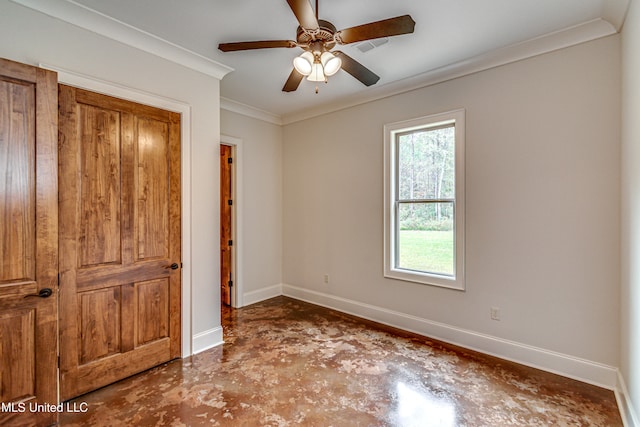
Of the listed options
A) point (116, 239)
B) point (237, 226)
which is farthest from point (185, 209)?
point (237, 226)

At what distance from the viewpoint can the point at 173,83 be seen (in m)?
2.81

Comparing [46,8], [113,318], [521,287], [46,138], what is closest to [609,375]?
[521,287]

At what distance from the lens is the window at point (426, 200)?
124 inches

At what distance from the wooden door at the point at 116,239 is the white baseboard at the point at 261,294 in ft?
5.31

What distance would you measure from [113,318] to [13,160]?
1338 millimetres

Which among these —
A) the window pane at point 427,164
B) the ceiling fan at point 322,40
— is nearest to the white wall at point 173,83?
the ceiling fan at point 322,40

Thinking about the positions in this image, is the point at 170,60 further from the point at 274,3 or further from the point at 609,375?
the point at 609,375

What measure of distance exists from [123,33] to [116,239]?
1.68 metres

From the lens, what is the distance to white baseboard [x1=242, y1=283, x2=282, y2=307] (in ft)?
14.6

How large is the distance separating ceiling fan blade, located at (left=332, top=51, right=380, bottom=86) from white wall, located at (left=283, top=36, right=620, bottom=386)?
1.33m

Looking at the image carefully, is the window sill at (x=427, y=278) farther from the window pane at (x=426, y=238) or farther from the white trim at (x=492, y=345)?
→ the white trim at (x=492, y=345)

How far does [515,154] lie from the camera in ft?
9.12

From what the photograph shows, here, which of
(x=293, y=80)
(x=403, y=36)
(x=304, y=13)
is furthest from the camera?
(x=403, y=36)

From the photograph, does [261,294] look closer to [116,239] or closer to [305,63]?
[116,239]
